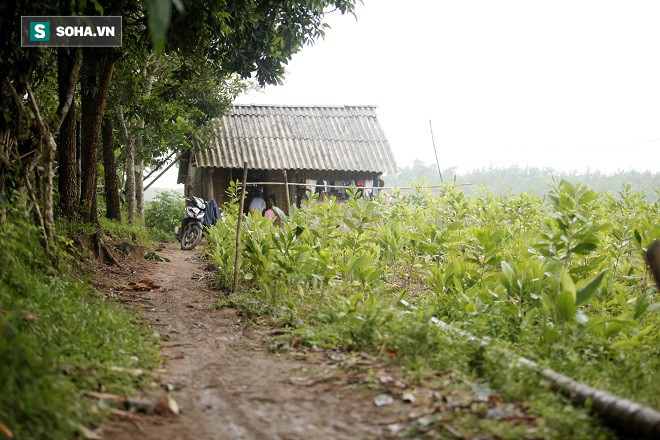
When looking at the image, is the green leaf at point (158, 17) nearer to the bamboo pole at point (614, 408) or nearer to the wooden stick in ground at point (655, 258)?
the bamboo pole at point (614, 408)

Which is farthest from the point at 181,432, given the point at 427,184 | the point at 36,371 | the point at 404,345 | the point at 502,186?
the point at 502,186

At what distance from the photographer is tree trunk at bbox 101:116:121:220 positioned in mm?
10062

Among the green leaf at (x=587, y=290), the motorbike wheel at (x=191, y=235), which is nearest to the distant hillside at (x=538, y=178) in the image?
the motorbike wheel at (x=191, y=235)

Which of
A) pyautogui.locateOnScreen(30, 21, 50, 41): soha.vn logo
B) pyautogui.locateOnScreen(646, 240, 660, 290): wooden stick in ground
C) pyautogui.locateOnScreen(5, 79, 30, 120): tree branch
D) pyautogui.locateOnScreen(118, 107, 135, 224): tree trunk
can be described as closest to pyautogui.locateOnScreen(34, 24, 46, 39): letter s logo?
pyautogui.locateOnScreen(30, 21, 50, 41): soha.vn logo

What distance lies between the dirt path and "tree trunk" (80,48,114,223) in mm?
3961

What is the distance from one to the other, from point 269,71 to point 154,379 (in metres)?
5.99

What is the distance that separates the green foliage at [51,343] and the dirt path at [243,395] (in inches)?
9.6

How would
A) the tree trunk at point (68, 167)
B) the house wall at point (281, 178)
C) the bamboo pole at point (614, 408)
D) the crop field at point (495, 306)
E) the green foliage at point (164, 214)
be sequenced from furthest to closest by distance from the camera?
the green foliage at point (164, 214) < the house wall at point (281, 178) < the tree trunk at point (68, 167) < the crop field at point (495, 306) < the bamboo pole at point (614, 408)

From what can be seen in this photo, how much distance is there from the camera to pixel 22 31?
4902 mm

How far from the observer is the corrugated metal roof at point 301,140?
15922 millimetres

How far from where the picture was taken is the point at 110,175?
1003 cm

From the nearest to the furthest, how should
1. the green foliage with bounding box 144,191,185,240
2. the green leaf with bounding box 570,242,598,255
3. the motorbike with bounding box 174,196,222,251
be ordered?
the green leaf with bounding box 570,242,598,255 → the motorbike with bounding box 174,196,222,251 → the green foliage with bounding box 144,191,185,240

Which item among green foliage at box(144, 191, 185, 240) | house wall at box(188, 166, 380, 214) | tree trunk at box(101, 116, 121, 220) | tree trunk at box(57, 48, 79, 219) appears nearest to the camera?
tree trunk at box(57, 48, 79, 219)

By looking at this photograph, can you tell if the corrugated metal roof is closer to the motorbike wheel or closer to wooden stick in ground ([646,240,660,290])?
the motorbike wheel
